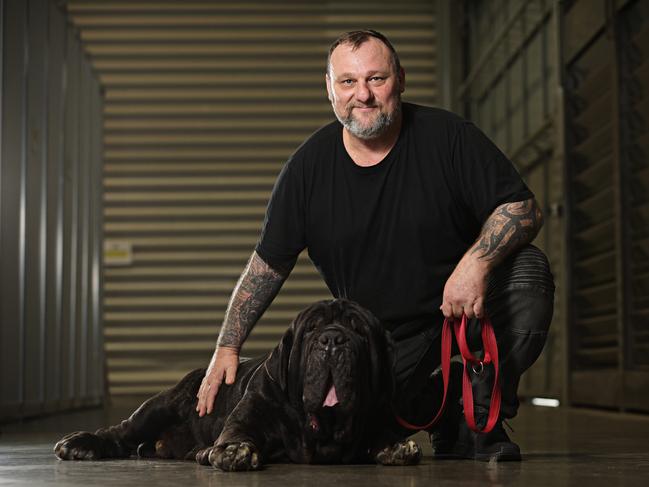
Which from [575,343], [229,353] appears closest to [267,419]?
[229,353]

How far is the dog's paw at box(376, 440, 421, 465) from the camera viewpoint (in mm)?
3490

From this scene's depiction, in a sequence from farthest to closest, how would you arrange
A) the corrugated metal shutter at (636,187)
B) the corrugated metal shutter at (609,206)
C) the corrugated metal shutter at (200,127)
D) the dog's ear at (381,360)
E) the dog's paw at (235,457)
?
the corrugated metal shutter at (200,127) < the corrugated metal shutter at (609,206) < the corrugated metal shutter at (636,187) < the dog's ear at (381,360) < the dog's paw at (235,457)

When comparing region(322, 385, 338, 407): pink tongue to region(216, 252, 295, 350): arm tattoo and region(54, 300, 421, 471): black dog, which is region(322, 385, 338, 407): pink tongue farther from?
region(216, 252, 295, 350): arm tattoo

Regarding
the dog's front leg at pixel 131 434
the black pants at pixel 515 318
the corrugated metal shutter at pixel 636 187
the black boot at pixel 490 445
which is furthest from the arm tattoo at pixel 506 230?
the corrugated metal shutter at pixel 636 187

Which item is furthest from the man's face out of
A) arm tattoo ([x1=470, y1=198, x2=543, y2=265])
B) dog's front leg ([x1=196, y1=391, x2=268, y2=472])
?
dog's front leg ([x1=196, y1=391, x2=268, y2=472])

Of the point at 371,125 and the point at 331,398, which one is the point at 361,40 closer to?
the point at 371,125

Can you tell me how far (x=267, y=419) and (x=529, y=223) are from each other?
1.08 meters

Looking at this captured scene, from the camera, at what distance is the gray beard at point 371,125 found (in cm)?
380

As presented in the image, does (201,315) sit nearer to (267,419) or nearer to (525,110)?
(525,110)

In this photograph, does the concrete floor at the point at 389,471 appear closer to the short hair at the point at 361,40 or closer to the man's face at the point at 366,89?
the man's face at the point at 366,89

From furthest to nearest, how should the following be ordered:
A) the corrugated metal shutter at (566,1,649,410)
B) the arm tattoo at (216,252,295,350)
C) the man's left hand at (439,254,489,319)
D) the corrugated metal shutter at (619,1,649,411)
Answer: the corrugated metal shutter at (566,1,649,410)
the corrugated metal shutter at (619,1,649,411)
the arm tattoo at (216,252,295,350)
the man's left hand at (439,254,489,319)

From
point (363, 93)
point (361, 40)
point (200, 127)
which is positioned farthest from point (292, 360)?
point (200, 127)

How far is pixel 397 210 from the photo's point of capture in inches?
151

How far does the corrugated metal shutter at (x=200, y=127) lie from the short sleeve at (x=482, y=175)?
8.79 meters
